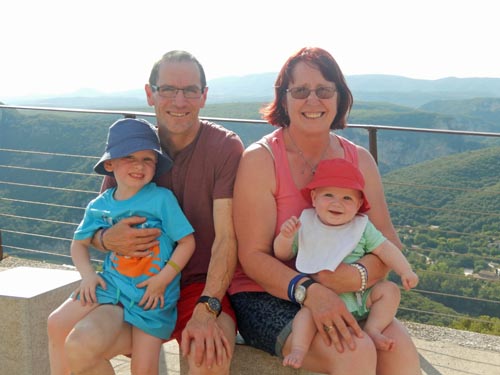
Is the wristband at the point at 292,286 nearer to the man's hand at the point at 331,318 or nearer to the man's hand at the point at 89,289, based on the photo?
the man's hand at the point at 331,318

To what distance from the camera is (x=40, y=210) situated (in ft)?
84.1

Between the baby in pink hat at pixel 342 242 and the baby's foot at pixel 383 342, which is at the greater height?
the baby in pink hat at pixel 342 242

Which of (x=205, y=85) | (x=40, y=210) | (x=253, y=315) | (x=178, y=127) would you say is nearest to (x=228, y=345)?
(x=253, y=315)

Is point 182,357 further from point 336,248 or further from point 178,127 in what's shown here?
point 178,127

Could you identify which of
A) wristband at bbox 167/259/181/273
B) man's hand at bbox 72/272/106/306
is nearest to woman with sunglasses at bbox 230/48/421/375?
wristband at bbox 167/259/181/273

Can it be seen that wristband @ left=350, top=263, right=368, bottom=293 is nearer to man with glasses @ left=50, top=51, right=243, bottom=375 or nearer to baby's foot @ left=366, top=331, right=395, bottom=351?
baby's foot @ left=366, top=331, right=395, bottom=351

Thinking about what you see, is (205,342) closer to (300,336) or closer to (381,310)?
(300,336)

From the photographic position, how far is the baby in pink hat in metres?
2.16

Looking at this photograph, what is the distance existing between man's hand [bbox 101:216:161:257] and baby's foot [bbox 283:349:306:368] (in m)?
0.66

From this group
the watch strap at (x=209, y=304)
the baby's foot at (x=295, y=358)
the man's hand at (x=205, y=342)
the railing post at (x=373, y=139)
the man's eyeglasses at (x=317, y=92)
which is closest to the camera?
the baby's foot at (x=295, y=358)

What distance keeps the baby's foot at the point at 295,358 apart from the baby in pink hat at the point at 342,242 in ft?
0.44

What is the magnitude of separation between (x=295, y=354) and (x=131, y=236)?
73 centimetres

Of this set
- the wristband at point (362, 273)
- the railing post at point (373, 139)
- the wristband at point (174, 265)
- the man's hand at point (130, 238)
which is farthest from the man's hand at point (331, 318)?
the railing post at point (373, 139)

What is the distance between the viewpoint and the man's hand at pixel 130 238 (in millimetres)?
2301
